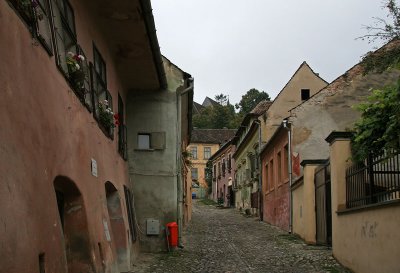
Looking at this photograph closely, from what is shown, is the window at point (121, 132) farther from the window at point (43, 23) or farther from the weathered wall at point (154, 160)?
the window at point (43, 23)

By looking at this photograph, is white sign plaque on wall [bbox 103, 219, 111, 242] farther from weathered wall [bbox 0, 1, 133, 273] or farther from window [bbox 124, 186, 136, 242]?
window [bbox 124, 186, 136, 242]

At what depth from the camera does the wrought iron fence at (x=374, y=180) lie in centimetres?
934

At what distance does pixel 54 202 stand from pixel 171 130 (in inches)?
399

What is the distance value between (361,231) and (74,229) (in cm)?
547

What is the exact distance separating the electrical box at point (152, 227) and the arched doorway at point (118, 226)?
319 centimetres

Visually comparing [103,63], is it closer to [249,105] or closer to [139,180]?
[139,180]

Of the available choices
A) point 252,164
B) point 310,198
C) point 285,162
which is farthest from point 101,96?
point 252,164

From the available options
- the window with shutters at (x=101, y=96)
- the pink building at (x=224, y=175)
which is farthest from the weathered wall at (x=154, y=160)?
the pink building at (x=224, y=175)

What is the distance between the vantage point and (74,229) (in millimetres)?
8094

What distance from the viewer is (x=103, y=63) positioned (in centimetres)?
1203

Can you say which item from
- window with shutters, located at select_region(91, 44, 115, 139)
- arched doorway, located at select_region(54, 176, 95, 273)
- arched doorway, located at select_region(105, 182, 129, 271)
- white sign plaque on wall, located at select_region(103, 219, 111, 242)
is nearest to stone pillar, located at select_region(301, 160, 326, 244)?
arched doorway, located at select_region(105, 182, 129, 271)

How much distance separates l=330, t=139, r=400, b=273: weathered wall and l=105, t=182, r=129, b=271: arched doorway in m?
4.72

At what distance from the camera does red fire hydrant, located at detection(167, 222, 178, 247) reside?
50.8 ft

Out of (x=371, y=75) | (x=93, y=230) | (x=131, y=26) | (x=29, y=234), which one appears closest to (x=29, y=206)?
(x=29, y=234)
